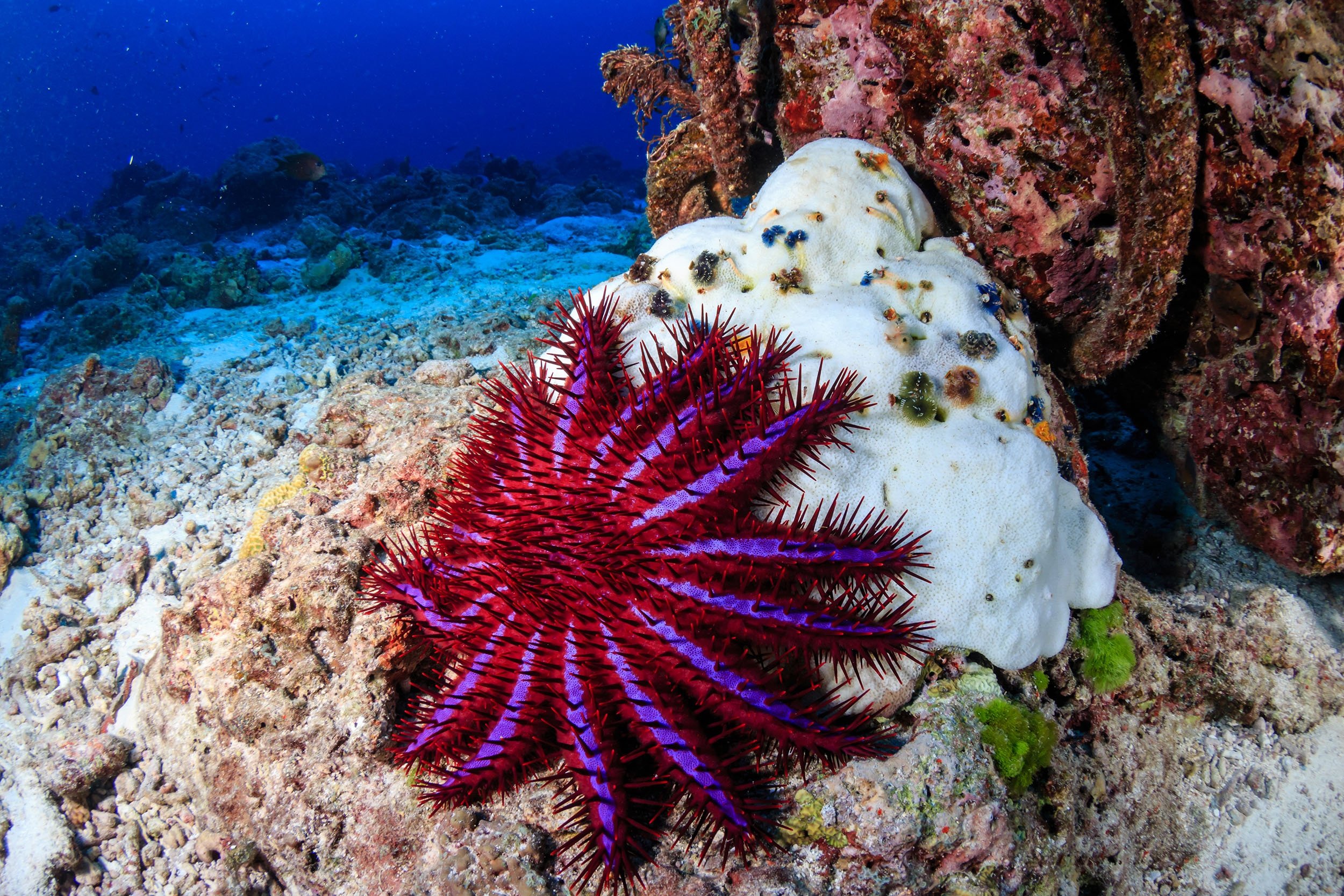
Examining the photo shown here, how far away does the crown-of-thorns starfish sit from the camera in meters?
2.01

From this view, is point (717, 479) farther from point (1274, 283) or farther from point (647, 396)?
point (1274, 283)

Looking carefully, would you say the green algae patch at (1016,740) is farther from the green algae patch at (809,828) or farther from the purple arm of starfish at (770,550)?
the purple arm of starfish at (770,550)

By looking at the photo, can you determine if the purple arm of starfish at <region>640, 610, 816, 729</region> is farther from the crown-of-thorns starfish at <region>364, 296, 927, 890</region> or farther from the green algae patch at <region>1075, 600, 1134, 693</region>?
the green algae patch at <region>1075, 600, 1134, 693</region>

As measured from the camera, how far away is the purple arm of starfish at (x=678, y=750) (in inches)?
76.1

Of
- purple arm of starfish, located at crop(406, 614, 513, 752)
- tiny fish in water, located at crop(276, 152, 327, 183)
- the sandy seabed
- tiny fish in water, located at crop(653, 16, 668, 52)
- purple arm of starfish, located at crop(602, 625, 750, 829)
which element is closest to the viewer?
purple arm of starfish, located at crop(602, 625, 750, 829)

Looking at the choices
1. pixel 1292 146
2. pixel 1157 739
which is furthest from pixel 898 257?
pixel 1157 739

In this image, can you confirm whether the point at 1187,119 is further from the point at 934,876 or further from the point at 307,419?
the point at 307,419

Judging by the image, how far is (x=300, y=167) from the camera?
14.6 meters

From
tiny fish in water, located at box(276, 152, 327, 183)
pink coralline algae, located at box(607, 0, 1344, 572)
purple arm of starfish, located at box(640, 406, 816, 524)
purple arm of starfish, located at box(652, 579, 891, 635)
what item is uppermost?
tiny fish in water, located at box(276, 152, 327, 183)

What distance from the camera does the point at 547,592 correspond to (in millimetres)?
2182

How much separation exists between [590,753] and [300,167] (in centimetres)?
1657

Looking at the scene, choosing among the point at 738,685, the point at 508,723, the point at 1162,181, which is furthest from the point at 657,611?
the point at 1162,181

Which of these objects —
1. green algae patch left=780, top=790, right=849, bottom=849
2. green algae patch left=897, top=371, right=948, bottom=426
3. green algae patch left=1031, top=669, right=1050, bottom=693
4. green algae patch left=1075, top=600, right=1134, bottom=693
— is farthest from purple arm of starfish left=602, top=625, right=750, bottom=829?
green algae patch left=1075, top=600, right=1134, bottom=693

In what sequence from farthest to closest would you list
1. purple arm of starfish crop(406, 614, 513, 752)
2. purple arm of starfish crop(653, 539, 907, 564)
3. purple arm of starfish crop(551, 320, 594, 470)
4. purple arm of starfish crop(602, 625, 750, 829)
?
purple arm of starfish crop(551, 320, 594, 470)
purple arm of starfish crop(406, 614, 513, 752)
purple arm of starfish crop(653, 539, 907, 564)
purple arm of starfish crop(602, 625, 750, 829)
